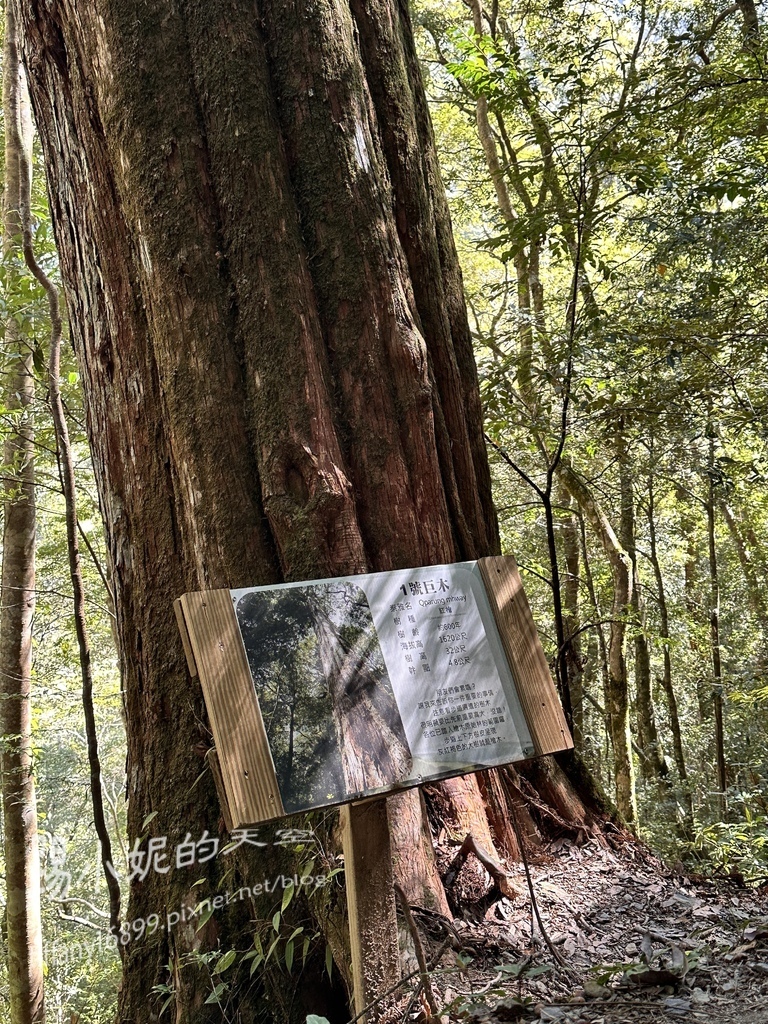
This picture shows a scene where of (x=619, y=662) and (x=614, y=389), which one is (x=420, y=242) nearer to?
(x=614, y=389)

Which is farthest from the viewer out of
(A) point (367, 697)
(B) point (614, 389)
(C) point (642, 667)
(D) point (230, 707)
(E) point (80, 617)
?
(C) point (642, 667)

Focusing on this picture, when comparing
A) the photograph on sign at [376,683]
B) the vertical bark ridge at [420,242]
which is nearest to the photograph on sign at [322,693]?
the photograph on sign at [376,683]

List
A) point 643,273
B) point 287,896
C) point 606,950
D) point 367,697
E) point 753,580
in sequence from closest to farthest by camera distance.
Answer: point 367,697
point 287,896
point 606,950
point 643,273
point 753,580

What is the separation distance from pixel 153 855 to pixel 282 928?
18.0 inches

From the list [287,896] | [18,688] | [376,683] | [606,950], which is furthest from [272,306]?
[18,688]

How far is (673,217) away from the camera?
13.8 ft

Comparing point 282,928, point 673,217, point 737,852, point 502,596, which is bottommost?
point 737,852

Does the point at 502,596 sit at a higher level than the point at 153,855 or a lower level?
higher

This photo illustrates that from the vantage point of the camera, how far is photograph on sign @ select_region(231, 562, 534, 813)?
159 centimetres

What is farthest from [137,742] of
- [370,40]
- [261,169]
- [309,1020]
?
[370,40]

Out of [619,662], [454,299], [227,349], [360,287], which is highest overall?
[454,299]

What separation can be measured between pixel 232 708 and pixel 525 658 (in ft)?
2.55

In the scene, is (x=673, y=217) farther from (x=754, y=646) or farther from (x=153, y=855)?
(x=754, y=646)

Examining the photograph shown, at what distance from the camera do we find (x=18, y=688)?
5.64 metres
